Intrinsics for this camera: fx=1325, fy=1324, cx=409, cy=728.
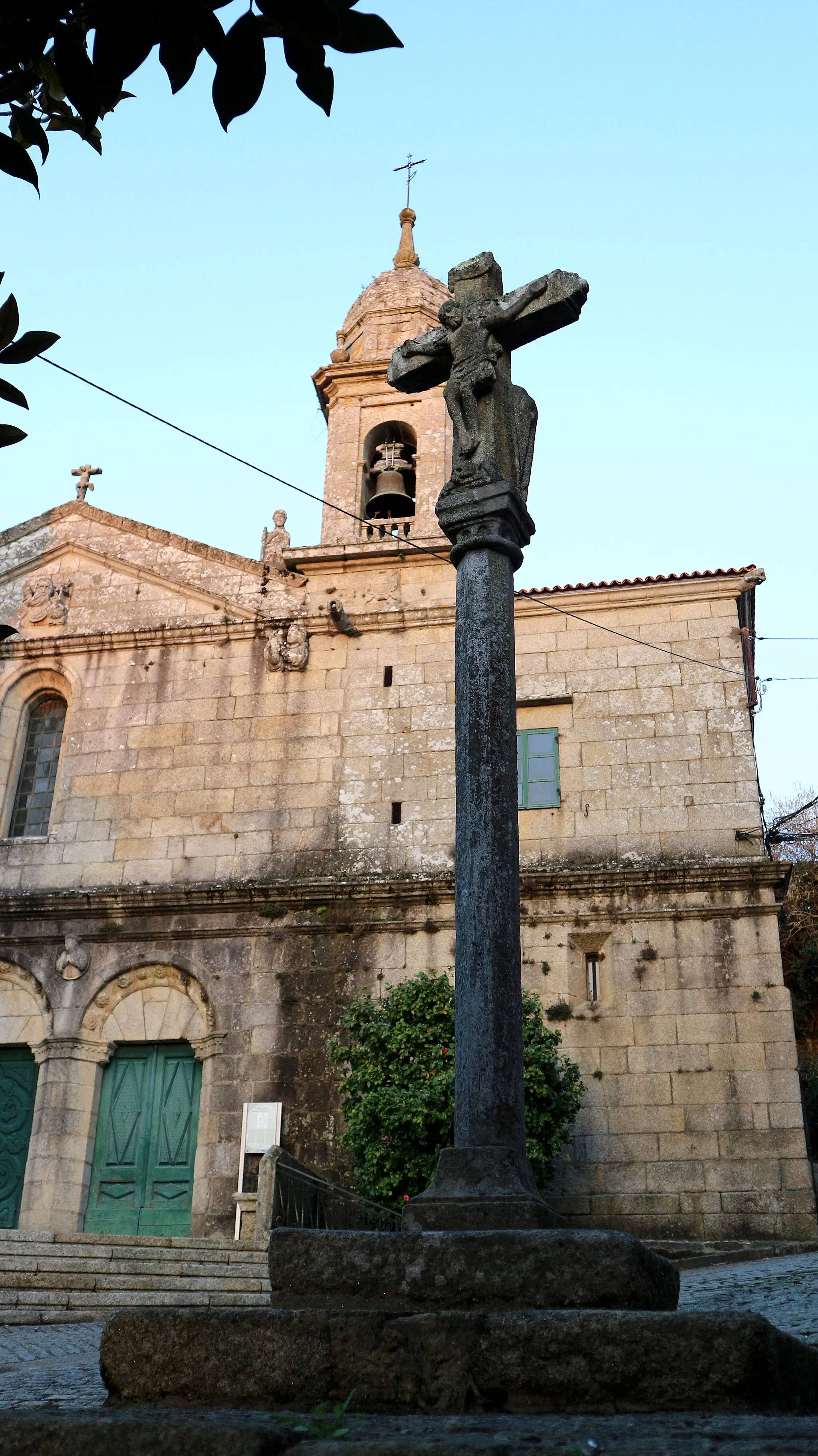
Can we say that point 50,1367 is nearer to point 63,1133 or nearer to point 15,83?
point 15,83

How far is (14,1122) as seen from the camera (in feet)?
49.6

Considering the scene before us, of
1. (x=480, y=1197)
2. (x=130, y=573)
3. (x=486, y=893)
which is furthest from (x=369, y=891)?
(x=480, y=1197)

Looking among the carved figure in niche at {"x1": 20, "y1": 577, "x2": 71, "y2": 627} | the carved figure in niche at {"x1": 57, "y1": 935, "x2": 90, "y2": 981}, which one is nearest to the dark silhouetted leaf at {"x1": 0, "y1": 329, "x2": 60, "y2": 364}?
the carved figure in niche at {"x1": 57, "y1": 935, "x2": 90, "y2": 981}

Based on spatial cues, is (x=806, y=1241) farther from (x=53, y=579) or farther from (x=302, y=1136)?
(x=53, y=579)

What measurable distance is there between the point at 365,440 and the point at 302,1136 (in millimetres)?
9233

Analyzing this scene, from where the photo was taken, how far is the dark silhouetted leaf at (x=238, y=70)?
271cm

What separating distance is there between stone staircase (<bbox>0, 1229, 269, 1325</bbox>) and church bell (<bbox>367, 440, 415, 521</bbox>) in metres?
9.76

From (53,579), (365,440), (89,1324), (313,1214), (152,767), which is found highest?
(365,440)

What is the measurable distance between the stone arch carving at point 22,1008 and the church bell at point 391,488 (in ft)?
23.8

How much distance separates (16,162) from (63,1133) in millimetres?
13163

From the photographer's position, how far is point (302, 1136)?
46.0 feet

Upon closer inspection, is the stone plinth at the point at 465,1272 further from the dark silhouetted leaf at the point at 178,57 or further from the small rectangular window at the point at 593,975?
the small rectangular window at the point at 593,975

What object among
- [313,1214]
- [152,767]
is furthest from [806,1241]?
[152,767]

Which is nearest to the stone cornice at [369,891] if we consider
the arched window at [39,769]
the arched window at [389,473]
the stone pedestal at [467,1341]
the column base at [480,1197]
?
the arched window at [39,769]
